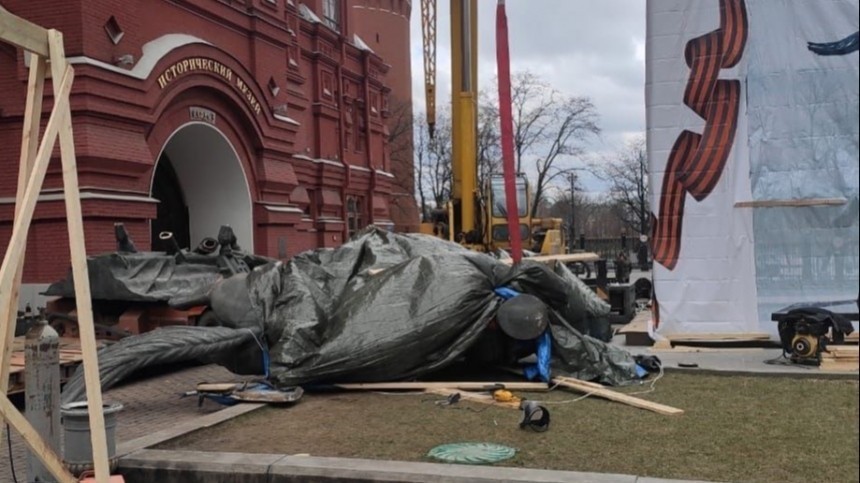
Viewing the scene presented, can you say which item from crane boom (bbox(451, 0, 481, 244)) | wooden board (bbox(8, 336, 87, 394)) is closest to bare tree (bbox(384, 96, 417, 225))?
crane boom (bbox(451, 0, 481, 244))

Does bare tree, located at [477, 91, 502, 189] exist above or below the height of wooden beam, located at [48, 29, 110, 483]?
above

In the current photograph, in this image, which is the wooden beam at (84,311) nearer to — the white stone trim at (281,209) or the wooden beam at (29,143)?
the wooden beam at (29,143)

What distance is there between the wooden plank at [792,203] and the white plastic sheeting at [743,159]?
3 cm

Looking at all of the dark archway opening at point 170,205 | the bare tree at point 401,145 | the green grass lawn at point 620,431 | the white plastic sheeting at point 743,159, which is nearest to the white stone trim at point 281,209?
the dark archway opening at point 170,205

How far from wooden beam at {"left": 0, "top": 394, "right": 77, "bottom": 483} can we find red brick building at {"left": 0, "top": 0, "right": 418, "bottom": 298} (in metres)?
10.2

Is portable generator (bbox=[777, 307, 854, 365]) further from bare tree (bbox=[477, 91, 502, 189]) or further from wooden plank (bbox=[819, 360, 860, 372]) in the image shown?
bare tree (bbox=[477, 91, 502, 189])

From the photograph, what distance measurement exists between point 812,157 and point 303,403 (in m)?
7.35

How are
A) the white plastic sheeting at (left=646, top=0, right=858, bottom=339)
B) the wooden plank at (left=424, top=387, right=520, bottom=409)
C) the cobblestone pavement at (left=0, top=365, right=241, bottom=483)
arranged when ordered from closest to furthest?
the cobblestone pavement at (left=0, top=365, right=241, bottom=483)
the wooden plank at (left=424, top=387, right=520, bottom=409)
the white plastic sheeting at (left=646, top=0, right=858, bottom=339)

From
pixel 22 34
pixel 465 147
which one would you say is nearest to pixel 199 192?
pixel 465 147

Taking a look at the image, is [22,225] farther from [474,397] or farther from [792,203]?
[792,203]

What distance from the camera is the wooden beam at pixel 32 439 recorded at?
12.6ft

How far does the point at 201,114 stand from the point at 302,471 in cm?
1352

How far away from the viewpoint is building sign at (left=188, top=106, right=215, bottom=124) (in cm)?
1712

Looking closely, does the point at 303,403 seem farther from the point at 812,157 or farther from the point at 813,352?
the point at 812,157
